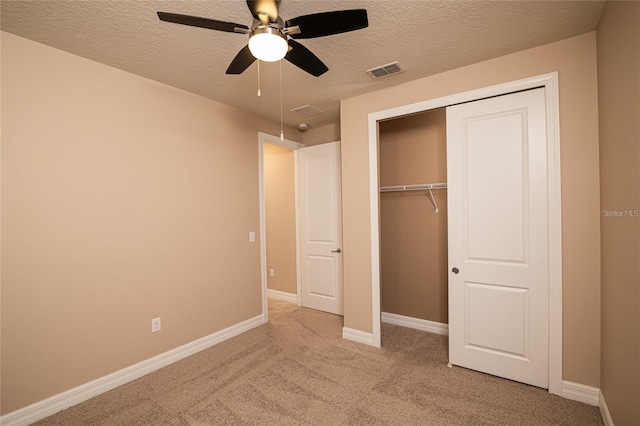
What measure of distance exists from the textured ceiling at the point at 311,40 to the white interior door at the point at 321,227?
1406 millimetres

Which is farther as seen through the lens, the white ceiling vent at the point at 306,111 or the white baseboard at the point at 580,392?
the white ceiling vent at the point at 306,111

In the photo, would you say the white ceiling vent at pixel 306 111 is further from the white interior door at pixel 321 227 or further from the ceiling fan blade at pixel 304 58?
the ceiling fan blade at pixel 304 58

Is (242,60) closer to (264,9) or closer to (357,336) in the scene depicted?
(264,9)

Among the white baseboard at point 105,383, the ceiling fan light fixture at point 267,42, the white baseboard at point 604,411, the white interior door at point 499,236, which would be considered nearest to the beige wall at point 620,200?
the white baseboard at point 604,411

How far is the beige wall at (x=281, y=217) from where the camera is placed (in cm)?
457

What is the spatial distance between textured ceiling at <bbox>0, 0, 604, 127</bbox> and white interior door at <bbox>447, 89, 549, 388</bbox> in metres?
0.47

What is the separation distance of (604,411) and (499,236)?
127 centimetres

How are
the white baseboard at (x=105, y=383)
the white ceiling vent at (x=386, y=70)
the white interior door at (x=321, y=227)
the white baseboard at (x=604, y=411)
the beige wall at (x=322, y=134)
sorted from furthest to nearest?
1. the beige wall at (x=322, y=134)
2. the white interior door at (x=321, y=227)
3. the white ceiling vent at (x=386, y=70)
4. the white baseboard at (x=105, y=383)
5. the white baseboard at (x=604, y=411)

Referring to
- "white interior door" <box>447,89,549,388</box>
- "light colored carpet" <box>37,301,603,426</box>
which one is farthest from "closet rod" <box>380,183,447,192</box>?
"light colored carpet" <box>37,301,603,426</box>

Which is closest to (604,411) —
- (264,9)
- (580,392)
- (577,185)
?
(580,392)

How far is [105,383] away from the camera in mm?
2340

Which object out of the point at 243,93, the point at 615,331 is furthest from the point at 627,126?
the point at 243,93

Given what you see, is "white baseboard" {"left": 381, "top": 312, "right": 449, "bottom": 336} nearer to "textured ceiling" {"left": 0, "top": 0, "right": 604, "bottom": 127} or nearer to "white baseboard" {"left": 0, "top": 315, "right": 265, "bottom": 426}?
"white baseboard" {"left": 0, "top": 315, "right": 265, "bottom": 426}

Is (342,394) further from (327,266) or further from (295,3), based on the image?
(295,3)
